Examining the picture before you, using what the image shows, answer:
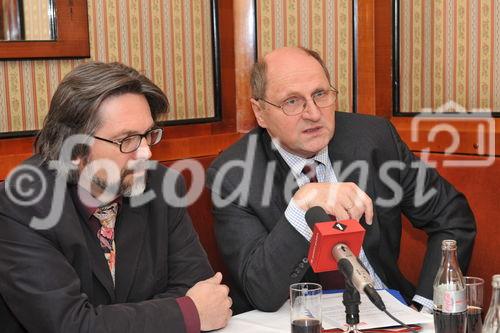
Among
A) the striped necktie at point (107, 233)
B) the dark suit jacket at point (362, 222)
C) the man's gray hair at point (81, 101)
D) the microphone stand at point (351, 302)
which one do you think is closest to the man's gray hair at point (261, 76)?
the dark suit jacket at point (362, 222)

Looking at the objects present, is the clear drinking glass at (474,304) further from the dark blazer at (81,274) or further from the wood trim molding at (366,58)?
the wood trim molding at (366,58)

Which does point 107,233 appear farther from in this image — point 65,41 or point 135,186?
point 65,41

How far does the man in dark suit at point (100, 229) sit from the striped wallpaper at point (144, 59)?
0.91 m

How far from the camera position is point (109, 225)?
78.2 inches

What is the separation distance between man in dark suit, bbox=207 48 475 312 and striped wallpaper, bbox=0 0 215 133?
90 centimetres

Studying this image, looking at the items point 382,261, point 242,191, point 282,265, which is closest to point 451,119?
point 382,261

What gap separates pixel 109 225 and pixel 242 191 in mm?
496

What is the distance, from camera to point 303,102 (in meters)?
2.37

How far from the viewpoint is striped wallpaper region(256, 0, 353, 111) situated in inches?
135

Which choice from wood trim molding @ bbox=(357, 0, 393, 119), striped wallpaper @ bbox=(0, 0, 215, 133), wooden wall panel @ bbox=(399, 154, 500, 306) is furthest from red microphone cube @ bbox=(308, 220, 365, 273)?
wood trim molding @ bbox=(357, 0, 393, 119)

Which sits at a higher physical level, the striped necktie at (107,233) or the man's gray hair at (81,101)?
the man's gray hair at (81,101)

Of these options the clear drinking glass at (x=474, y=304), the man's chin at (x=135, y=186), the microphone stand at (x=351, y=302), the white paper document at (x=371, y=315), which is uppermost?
the man's chin at (x=135, y=186)

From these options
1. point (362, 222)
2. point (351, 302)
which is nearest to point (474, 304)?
point (351, 302)

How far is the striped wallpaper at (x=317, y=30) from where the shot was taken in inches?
135
